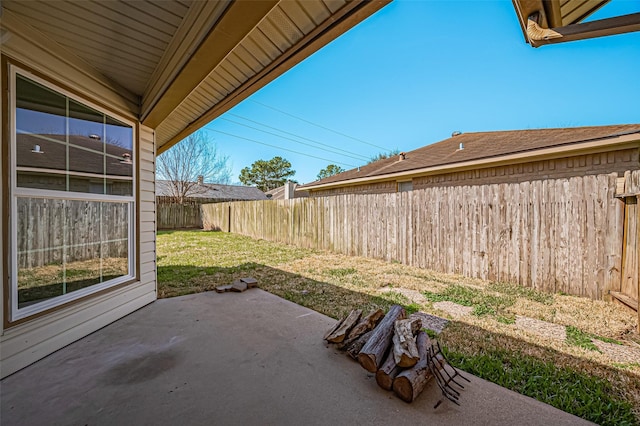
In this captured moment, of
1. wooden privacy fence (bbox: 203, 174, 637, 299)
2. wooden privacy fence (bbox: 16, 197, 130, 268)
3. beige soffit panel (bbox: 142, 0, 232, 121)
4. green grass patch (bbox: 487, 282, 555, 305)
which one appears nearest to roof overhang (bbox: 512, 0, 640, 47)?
beige soffit panel (bbox: 142, 0, 232, 121)

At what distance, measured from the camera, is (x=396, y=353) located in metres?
1.81

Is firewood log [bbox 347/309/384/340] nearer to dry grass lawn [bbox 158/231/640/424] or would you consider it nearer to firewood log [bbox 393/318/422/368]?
firewood log [bbox 393/318/422/368]

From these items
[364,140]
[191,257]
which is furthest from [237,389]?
[364,140]

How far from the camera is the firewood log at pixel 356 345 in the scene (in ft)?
7.18

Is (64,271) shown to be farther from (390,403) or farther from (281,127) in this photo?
(281,127)

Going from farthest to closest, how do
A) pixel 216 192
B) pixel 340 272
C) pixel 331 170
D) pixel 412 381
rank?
pixel 331 170
pixel 216 192
pixel 340 272
pixel 412 381

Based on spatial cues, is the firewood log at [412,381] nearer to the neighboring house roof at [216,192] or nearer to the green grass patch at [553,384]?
the green grass patch at [553,384]

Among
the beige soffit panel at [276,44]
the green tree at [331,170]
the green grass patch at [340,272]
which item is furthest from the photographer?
the green tree at [331,170]

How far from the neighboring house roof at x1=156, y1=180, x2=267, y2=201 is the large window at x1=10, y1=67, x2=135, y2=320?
1689 centimetres

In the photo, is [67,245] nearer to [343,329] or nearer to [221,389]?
[221,389]

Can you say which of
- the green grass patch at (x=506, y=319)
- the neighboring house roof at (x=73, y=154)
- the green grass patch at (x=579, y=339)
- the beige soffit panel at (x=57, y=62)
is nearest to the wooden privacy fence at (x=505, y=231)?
the green grass patch at (x=579, y=339)

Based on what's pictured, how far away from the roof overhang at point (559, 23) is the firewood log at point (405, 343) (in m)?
2.50

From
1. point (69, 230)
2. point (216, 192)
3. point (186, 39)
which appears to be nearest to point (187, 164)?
point (216, 192)

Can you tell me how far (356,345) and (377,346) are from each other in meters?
0.32
